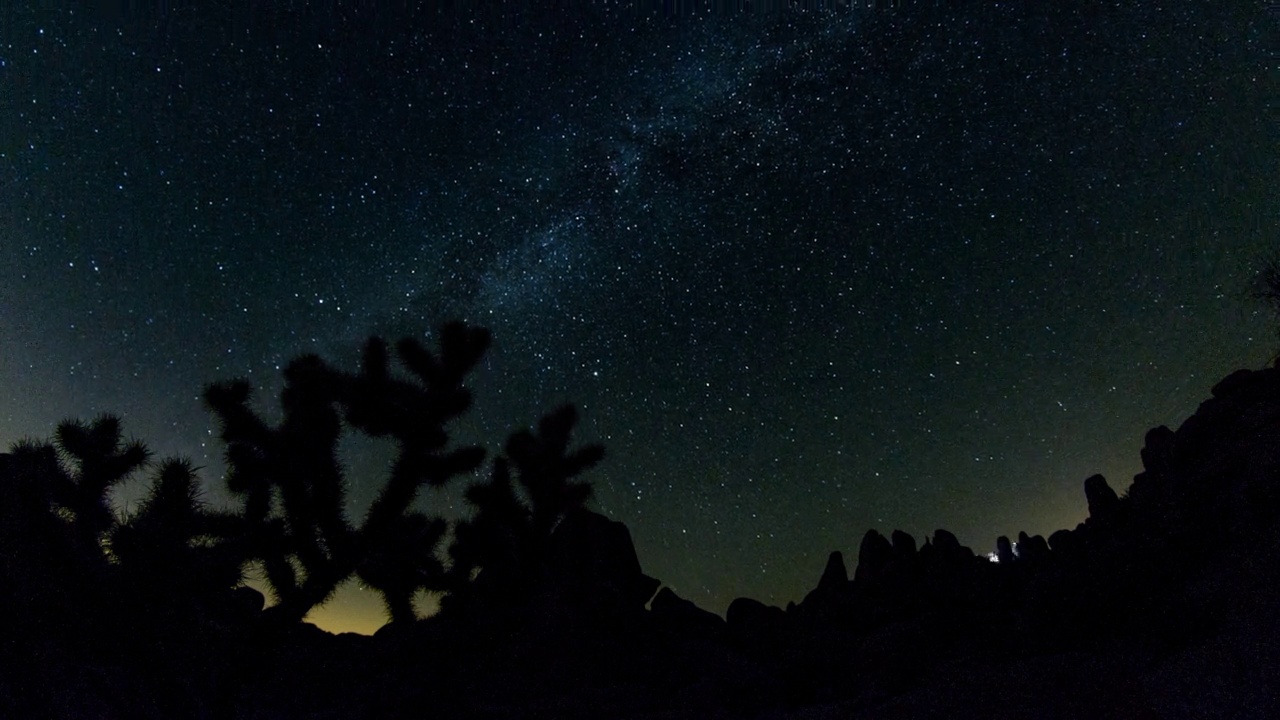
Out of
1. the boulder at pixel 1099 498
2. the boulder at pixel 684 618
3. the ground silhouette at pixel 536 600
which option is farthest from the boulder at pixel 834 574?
the boulder at pixel 1099 498

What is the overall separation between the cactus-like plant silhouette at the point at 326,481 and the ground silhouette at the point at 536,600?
0.10ft

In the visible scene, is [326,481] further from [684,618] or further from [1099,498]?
[1099,498]

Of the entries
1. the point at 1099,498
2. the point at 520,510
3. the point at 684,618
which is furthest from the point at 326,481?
the point at 1099,498

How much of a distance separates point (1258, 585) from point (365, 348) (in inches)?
353

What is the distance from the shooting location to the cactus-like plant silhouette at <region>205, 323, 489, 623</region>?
8.83 meters

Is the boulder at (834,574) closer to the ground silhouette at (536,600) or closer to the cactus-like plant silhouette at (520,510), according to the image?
the ground silhouette at (536,600)

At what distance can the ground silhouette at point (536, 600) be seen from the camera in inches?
194

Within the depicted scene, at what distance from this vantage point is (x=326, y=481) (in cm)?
886

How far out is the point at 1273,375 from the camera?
731 cm

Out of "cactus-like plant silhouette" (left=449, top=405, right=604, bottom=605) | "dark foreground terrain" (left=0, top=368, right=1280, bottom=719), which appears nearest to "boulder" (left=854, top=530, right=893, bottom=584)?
"dark foreground terrain" (left=0, top=368, right=1280, bottom=719)

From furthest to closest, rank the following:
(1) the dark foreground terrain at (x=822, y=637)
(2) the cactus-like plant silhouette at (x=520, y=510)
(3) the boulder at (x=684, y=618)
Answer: (2) the cactus-like plant silhouette at (x=520, y=510) < (3) the boulder at (x=684, y=618) < (1) the dark foreground terrain at (x=822, y=637)

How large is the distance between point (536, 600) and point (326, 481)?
9.64 feet

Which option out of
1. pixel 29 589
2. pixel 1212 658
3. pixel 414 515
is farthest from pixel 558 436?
pixel 1212 658

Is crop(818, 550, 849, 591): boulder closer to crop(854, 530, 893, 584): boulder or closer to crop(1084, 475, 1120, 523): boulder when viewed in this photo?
crop(854, 530, 893, 584): boulder
